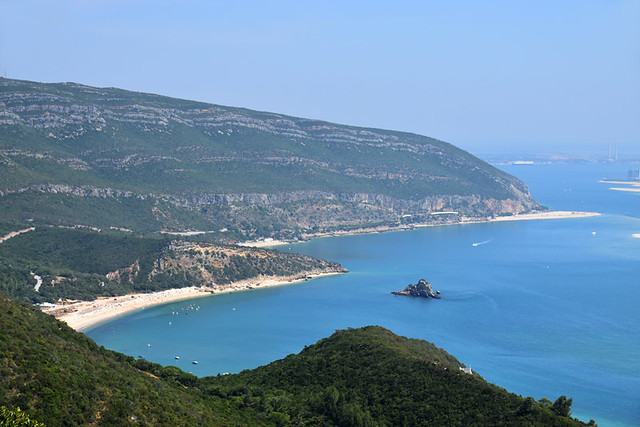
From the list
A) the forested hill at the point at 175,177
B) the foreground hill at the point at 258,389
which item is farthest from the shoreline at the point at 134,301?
the foreground hill at the point at 258,389

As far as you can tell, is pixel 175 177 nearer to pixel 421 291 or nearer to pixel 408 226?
pixel 408 226

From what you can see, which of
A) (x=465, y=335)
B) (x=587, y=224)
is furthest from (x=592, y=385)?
(x=587, y=224)

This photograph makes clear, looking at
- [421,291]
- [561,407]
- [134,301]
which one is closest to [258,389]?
[561,407]

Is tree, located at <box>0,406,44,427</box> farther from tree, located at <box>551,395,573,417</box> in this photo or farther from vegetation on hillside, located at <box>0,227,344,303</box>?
vegetation on hillside, located at <box>0,227,344,303</box>

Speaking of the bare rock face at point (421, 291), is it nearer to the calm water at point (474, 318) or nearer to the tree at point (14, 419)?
the calm water at point (474, 318)

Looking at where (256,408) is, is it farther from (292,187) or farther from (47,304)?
(292,187)

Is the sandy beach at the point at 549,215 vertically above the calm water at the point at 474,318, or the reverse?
the sandy beach at the point at 549,215
